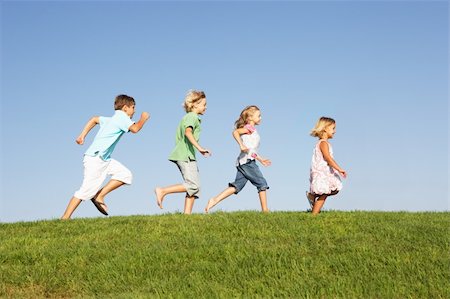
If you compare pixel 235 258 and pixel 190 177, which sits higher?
pixel 190 177

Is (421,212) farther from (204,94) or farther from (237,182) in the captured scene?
(204,94)

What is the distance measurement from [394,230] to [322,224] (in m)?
1.24

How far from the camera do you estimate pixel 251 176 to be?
13414mm

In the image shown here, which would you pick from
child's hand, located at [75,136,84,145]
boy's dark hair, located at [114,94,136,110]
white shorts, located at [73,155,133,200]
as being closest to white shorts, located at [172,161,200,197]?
white shorts, located at [73,155,133,200]

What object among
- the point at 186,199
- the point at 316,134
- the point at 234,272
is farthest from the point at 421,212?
the point at 234,272

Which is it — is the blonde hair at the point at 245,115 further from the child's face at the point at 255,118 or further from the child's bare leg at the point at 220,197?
the child's bare leg at the point at 220,197

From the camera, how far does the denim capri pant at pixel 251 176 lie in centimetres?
1340

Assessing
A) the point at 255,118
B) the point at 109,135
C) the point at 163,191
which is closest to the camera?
the point at 109,135

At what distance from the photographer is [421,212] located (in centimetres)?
1304

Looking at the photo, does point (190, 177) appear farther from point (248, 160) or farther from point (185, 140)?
point (248, 160)

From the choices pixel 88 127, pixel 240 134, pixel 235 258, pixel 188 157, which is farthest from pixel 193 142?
pixel 235 258

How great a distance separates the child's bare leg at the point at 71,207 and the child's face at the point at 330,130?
5.40m

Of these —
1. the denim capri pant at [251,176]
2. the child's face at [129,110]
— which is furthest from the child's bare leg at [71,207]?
the denim capri pant at [251,176]

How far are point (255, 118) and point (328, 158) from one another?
2148mm
